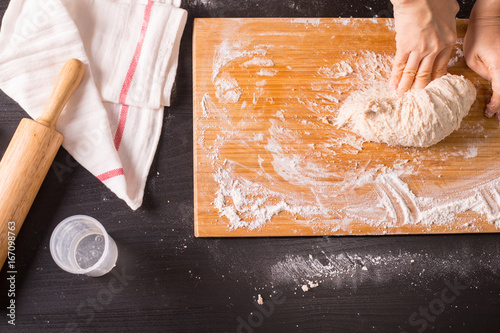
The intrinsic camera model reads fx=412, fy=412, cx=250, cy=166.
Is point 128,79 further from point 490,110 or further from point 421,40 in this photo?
point 490,110

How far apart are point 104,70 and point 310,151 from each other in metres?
0.75

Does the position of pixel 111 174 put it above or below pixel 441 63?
below

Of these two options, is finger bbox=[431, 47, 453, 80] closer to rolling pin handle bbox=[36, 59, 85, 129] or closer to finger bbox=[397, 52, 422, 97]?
finger bbox=[397, 52, 422, 97]

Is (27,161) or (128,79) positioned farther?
(128,79)

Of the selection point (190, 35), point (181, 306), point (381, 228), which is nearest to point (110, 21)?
point (190, 35)

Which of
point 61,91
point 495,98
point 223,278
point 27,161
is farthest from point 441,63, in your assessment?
point 27,161

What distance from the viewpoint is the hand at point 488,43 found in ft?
4.50

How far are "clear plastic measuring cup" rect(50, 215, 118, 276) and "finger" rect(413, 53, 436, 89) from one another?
111 centimetres

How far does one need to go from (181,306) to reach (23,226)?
571 mm

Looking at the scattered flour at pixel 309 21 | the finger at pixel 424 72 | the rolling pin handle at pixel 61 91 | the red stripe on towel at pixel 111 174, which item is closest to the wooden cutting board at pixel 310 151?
the scattered flour at pixel 309 21

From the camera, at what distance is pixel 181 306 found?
1.30m

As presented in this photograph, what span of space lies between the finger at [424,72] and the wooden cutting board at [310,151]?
0.39 ft

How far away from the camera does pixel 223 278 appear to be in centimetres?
132

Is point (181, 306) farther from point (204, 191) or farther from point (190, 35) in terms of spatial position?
point (190, 35)
